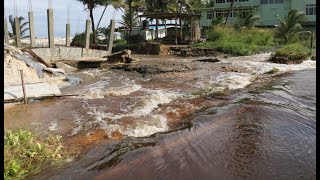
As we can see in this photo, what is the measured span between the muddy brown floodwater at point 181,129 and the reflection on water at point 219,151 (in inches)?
0.6

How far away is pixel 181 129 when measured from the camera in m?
7.08

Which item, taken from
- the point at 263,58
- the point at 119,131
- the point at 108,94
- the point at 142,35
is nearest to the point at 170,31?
the point at 142,35

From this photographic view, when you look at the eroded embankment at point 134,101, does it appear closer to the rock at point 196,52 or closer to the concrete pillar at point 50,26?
the concrete pillar at point 50,26

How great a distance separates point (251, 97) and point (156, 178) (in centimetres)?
625

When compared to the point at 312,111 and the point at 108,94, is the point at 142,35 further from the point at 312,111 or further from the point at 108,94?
the point at 312,111

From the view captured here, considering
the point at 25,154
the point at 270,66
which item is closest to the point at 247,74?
the point at 270,66

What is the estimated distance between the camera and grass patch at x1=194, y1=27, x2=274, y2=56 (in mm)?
24828

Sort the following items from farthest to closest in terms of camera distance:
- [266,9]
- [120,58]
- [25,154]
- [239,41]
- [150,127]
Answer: [266,9], [239,41], [120,58], [150,127], [25,154]

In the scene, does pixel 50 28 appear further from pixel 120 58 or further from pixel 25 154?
pixel 25 154

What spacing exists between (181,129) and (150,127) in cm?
67

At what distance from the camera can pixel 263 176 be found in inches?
200

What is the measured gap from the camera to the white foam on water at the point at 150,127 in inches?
271

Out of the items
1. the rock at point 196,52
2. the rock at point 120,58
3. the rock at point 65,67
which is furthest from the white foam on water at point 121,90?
the rock at point 196,52

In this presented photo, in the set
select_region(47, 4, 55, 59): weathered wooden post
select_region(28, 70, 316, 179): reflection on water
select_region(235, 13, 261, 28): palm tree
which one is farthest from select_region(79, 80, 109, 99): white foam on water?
select_region(235, 13, 261, 28): palm tree
